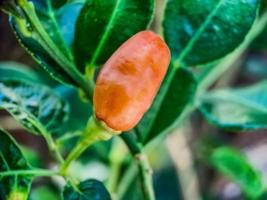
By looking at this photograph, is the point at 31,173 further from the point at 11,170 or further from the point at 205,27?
the point at 205,27

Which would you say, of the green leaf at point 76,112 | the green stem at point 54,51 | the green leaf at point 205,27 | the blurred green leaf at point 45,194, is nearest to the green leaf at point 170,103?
the green leaf at point 205,27

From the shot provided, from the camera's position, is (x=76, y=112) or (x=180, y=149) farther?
(x=180, y=149)

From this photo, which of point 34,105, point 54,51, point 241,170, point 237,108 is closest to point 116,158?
point 241,170

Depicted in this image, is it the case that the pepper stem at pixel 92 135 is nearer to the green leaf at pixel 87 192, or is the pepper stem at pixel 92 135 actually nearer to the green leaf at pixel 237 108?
the green leaf at pixel 87 192

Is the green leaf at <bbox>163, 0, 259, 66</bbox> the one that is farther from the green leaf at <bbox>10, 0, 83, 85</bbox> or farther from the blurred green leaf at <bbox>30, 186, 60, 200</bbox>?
the blurred green leaf at <bbox>30, 186, 60, 200</bbox>

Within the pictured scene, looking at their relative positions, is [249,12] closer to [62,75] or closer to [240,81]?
[62,75]

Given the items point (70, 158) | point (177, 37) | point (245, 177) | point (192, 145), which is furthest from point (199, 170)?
point (70, 158)
